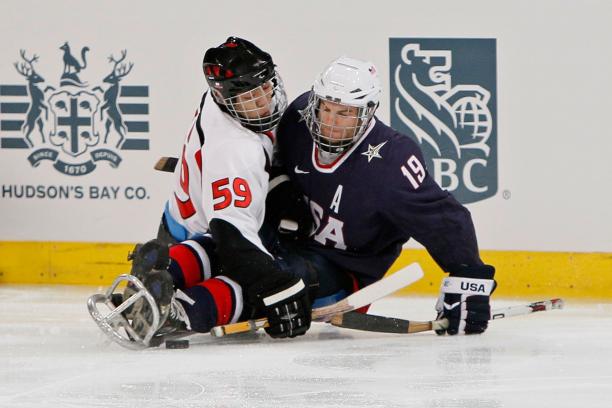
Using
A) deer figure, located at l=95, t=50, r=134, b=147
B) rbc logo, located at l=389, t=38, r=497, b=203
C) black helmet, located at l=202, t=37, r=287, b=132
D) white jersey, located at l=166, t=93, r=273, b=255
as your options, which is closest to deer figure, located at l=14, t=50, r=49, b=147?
deer figure, located at l=95, t=50, r=134, b=147

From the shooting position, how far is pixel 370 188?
345 centimetres

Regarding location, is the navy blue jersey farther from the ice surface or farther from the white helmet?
the ice surface

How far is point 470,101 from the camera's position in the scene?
4.55 m

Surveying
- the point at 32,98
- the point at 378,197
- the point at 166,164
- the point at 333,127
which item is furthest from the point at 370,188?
the point at 32,98

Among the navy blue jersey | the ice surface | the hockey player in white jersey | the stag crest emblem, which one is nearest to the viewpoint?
the ice surface

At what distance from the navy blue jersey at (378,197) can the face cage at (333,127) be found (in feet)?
0.22

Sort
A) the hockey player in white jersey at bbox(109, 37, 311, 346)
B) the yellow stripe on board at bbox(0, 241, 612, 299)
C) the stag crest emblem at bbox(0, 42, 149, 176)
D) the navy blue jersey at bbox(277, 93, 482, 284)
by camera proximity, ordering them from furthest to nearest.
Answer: the stag crest emblem at bbox(0, 42, 149, 176), the yellow stripe on board at bbox(0, 241, 612, 299), the navy blue jersey at bbox(277, 93, 482, 284), the hockey player in white jersey at bbox(109, 37, 311, 346)

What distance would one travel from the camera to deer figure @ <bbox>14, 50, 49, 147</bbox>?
4.84 meters

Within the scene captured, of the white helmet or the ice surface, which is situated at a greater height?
the white helmet

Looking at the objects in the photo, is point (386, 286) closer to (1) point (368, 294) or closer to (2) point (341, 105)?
(1) point (368, 294)

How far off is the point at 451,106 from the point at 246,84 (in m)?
1.34

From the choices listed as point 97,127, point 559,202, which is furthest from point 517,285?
point 97,127

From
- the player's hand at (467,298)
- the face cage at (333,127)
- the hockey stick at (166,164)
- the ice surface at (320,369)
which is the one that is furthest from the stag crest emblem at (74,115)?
the player's hand at (467,298)

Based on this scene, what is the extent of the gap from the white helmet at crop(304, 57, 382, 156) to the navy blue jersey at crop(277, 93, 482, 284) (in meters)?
0.09
